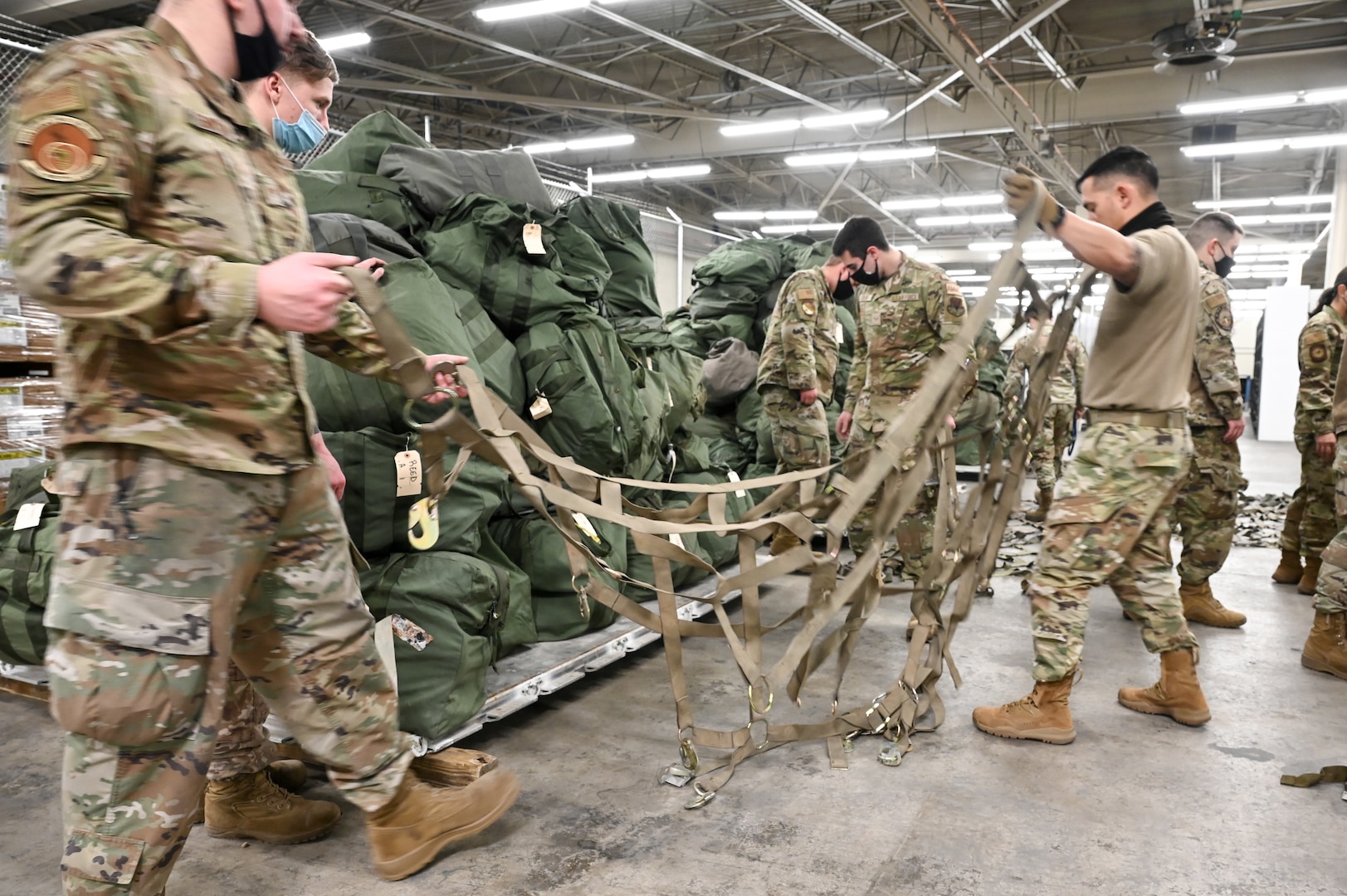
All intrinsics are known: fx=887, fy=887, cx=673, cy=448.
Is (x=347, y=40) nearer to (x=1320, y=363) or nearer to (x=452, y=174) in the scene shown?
(x=452, y=174)

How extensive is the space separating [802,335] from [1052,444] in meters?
3.16

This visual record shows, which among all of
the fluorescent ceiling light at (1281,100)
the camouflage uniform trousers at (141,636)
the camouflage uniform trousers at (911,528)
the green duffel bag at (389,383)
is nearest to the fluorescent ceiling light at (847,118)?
the fluorescent ceiling light at (1281,100)

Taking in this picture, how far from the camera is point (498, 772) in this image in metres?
1.93

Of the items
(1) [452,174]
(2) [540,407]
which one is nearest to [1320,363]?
(2) [540,407]

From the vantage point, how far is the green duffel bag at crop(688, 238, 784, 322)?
233 inches

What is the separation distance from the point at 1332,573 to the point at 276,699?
3.48m

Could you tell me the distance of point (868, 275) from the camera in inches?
152

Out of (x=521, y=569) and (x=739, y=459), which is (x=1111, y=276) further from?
(x=739, y=459)

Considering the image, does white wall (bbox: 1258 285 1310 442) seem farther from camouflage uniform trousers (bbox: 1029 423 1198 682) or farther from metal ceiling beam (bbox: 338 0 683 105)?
camouflage uniform trousers (bbox: 1029 423 1198 682)

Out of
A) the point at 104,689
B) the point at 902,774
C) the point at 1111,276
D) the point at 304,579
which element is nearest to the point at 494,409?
the point at 304,579

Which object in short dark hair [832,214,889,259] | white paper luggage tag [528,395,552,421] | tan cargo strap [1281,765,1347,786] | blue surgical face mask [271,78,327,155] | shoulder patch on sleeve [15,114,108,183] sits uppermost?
blue surgical face mask [271,78,327,155]

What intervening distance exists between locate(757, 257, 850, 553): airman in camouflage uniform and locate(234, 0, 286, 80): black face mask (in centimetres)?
308

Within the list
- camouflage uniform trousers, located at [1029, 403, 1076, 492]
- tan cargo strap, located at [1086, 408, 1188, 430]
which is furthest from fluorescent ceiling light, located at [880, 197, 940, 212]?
tan cargo strap, located at [1086, 408, 1188, 430]

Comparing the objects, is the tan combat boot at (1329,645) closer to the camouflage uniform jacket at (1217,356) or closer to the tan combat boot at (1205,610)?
the tan combat boot at (1205,610)
